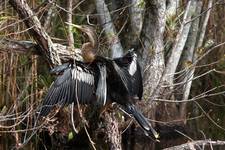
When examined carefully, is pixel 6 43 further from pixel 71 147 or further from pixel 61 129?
pixel 71 147

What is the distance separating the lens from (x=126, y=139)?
705 centimetres

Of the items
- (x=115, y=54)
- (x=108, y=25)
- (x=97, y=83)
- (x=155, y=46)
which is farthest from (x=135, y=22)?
(x=97, y=83)

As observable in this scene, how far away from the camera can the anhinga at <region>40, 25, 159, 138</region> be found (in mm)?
4445

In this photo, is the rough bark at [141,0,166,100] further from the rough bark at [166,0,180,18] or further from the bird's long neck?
the bird's long neck

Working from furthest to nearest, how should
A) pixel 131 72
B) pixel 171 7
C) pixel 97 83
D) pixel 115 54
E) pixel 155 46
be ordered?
pixel 115 54 → pixel 171 7 → pixel 155 46 → pixel 131 72 → pixel 97 83

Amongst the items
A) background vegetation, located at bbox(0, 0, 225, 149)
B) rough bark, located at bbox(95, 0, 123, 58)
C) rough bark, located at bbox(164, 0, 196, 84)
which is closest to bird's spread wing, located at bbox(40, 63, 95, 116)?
background vegetation, located at bbox(0, 0, 225, 149)

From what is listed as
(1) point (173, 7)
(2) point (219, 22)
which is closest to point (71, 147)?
(1) point (173, 7)

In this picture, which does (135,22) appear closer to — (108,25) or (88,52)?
(108,25)

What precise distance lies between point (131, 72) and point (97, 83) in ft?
1.39

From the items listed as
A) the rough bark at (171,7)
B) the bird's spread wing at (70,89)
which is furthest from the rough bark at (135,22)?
the bird's spread wing at (70,89)

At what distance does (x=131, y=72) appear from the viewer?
16.2 feet

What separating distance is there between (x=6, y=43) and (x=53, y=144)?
1.59 meters

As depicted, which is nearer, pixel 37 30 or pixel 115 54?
pixel 37 30

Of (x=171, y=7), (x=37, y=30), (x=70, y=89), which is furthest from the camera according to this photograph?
(x=171, y=7)
